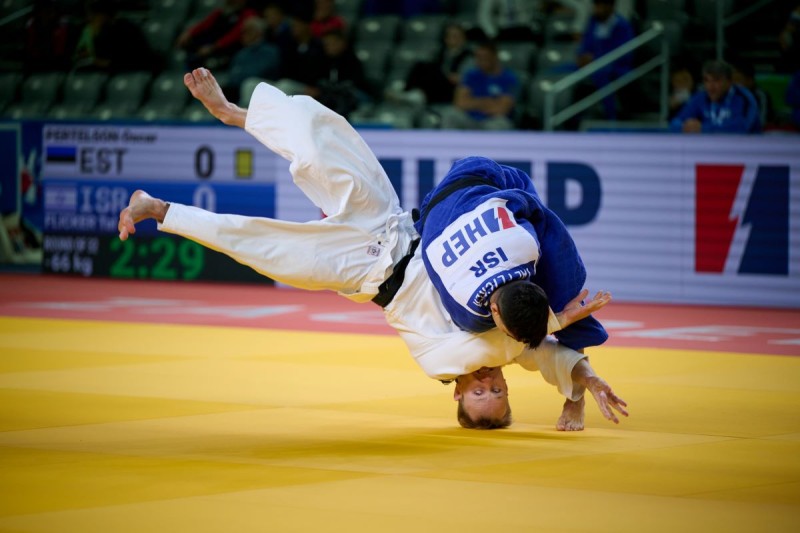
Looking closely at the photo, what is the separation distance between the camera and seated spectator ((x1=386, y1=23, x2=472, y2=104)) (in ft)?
51.4

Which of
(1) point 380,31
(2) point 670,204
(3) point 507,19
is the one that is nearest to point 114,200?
(1) point 380,31

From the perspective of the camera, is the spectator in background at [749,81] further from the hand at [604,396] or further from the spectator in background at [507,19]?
the hand at [604,396]

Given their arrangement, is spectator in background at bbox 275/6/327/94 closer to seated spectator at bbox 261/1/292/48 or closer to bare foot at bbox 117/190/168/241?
seated spectator at bbox 261/1/292/48

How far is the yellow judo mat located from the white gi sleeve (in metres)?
0.22

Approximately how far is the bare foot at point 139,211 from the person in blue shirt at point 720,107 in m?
7.48

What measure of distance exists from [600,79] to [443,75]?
1802 mm

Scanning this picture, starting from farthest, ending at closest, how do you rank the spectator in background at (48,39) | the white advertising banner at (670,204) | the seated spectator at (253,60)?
the spectator in background at (48,39) < the seated spectator at (253,60) < the white advertising banner at (670,204)

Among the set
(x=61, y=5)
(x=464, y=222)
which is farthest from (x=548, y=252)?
(x=61, y=5)

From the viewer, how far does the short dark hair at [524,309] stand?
6312 mm

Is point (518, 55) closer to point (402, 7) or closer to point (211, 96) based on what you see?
point (402, 7)

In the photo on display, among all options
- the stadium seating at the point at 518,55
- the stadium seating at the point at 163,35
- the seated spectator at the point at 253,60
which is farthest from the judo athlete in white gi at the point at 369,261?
the stadium seating at the point at 163,35

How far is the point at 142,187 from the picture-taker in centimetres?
1608

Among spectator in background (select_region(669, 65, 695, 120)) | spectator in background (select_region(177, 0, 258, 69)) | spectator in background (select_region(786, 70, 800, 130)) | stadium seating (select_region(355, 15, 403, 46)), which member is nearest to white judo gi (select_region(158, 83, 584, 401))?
spectator in background (select_region(786, 70, 800, 130))

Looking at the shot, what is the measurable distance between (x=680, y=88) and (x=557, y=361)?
840cm
